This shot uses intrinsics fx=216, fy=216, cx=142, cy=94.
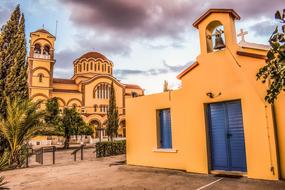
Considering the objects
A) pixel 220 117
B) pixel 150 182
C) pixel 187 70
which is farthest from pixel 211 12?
pixel 150 182

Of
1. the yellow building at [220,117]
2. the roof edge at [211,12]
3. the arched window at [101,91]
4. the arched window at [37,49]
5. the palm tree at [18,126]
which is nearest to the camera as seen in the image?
the yellow building at [220,117]

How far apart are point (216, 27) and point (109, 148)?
11181mm

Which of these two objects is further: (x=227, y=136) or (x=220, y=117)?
(x=220, y=117)

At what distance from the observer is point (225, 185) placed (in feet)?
19.2

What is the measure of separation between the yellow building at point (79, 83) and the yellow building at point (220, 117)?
101 feet

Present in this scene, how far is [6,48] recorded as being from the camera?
42.7ft

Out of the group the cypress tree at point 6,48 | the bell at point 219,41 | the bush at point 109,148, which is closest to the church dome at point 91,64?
the bush at point 109,148

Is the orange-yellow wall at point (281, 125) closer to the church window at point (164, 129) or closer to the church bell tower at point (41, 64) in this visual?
the church window at point (164, 129)

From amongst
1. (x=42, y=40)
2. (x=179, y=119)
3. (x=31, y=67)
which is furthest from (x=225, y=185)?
(x=42, y=40)

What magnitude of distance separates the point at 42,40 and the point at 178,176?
46468 mm

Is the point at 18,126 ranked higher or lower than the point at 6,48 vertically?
lower

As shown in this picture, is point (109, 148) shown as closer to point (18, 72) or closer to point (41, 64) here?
point (18, 72)

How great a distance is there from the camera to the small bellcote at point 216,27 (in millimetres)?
7359

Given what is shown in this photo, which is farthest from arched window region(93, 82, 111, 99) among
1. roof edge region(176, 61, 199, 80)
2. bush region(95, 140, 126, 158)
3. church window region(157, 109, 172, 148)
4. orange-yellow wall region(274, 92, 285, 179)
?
orange-yellow wall region(274, 92, 285, 179)
